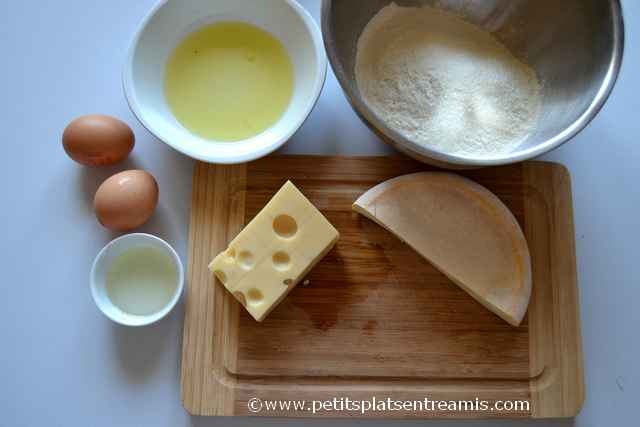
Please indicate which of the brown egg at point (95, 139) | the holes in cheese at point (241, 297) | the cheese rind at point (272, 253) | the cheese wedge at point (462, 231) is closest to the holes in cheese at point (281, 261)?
the cheese rind at point (272, 253)

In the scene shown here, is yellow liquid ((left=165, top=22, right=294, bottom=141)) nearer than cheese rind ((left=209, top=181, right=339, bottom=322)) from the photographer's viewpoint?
No

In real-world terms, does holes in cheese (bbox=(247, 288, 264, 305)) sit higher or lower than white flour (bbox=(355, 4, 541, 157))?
lower

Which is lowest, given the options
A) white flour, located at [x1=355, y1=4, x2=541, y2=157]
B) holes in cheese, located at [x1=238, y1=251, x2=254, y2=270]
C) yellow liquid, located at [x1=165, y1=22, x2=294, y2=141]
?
holes in cheese, located at [x1=238, y1=251, x2=254, y2=270]

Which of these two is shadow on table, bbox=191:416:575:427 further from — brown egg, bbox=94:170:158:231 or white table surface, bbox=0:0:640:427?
brown egg, bbox=94:170:158:231

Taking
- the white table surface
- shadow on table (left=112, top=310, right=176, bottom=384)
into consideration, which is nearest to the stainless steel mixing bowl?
the white table surface

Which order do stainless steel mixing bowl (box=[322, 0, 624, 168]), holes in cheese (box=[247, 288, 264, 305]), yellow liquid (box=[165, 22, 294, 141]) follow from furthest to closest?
1. yellow liquid (box=[165, 22, 294, 141])
2. holes in cheese (box=[247, 288, 264, 305])
3. stainless steel mixing bowl (box=[322, 0, 624, 168])

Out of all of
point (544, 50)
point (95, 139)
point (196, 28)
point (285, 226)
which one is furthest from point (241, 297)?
point (544, 50)

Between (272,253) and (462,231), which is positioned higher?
(462,231)

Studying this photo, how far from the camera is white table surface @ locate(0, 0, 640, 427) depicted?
48.8 inches

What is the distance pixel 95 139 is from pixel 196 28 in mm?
380

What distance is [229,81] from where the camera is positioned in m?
1.30

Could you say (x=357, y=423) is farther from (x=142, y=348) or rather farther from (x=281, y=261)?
(x=142, y=348)

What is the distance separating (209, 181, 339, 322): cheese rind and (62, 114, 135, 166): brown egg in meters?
0.37

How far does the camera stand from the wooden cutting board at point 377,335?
3.87 ft
